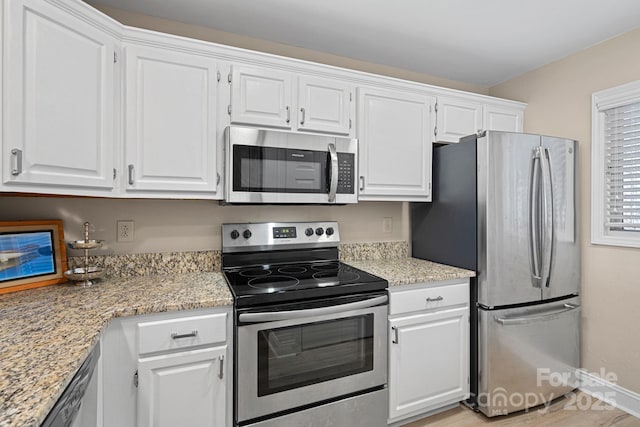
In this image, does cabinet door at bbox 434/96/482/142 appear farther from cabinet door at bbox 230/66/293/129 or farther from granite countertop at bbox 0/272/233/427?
granite countertop at bbox 0/272/233/427

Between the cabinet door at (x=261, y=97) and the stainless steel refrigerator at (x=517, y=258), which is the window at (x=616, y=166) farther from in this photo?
the cabinet door at (x=261, y=97)

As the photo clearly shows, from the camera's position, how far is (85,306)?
1354 millimetres

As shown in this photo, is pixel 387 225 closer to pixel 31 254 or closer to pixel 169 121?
pixel 169 121

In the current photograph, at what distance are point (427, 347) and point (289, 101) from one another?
171 cm

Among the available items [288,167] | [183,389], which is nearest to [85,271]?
[183,389]

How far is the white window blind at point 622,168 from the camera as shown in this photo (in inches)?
83.3

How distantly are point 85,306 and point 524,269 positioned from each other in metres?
2.38

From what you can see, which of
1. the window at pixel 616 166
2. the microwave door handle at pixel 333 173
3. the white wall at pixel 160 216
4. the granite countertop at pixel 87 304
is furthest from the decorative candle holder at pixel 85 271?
the window at pixel 616 166

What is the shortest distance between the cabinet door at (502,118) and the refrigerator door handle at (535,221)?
594 mm

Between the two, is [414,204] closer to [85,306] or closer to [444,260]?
[444,260]

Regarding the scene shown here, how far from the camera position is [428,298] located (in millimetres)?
1985

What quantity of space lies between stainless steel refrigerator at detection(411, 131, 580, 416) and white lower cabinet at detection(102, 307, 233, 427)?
1.54 meters

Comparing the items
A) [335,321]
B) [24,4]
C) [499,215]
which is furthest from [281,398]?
[24,4]

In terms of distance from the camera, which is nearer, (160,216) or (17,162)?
(17,162)
